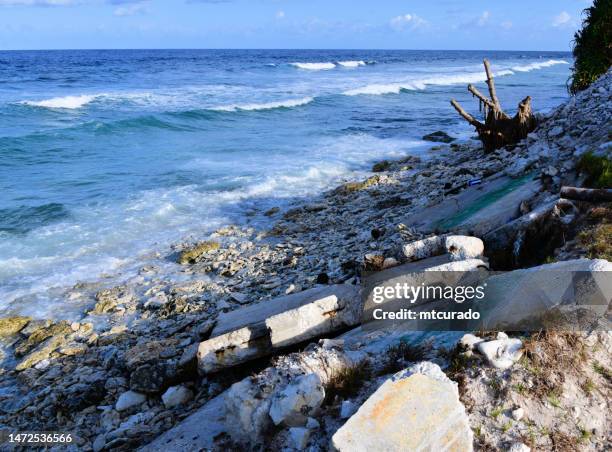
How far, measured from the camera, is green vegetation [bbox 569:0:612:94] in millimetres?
14094

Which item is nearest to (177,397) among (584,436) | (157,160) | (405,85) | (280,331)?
(280,331)

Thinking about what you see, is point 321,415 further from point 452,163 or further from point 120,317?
point 452,163

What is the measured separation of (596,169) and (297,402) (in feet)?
17.7

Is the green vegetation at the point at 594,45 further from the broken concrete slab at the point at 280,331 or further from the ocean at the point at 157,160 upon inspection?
the broken concrete slab at the point at 280,331

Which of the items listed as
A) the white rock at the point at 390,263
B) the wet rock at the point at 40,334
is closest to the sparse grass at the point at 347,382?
the white rock at the point at 390,263

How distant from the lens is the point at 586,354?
3869 mm

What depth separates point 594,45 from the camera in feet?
48.2

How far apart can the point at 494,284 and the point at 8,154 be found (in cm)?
1945

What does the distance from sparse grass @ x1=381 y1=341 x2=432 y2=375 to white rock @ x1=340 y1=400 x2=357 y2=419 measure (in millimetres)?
519

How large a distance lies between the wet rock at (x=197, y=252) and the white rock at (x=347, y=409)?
22.6ft

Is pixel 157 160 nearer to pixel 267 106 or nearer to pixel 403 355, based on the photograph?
pixel 267 106

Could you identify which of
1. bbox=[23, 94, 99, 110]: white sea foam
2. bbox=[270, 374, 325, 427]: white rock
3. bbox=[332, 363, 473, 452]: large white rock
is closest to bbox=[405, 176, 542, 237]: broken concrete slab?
bbox=[332, 363, 473, 452]: large white rock

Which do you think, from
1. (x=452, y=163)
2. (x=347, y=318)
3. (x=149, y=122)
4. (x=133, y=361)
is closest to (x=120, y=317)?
(x=133, y=361)

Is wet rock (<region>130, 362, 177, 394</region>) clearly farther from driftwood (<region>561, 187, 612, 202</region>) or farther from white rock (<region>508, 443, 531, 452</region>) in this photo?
driftwood (<region>561, 187, 612, 202</region>)
